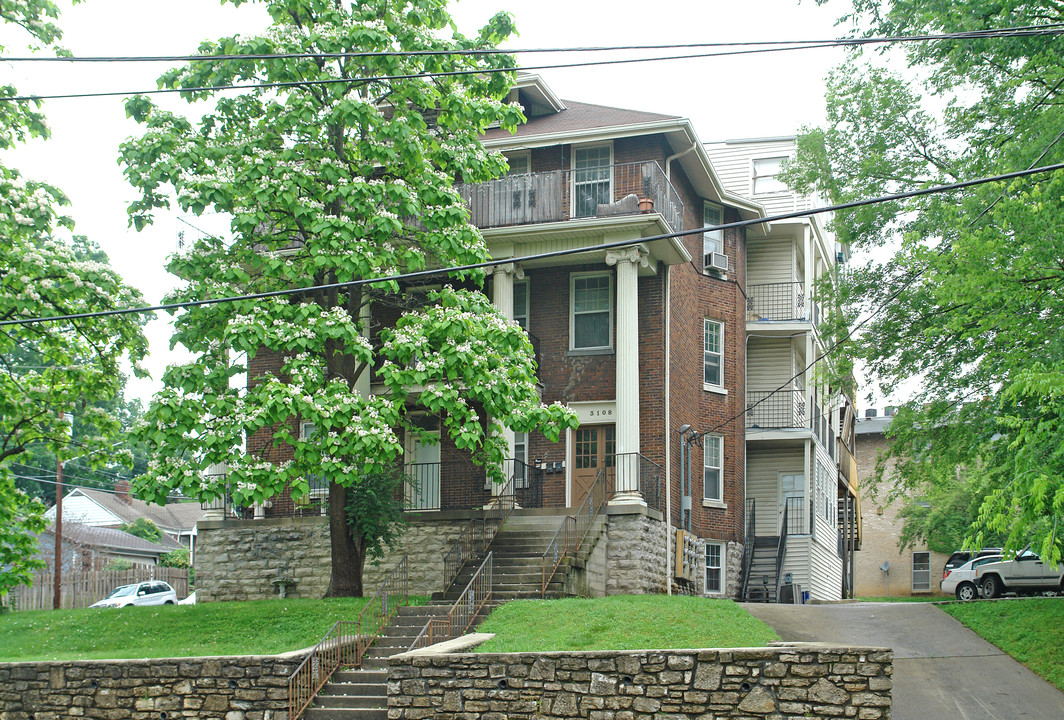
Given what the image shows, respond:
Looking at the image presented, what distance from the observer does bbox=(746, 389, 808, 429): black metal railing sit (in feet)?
95.8

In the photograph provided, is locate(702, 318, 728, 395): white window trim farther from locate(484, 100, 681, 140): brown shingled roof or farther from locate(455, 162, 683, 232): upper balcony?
locate(484, 100, 681, 140): brown shingled roof

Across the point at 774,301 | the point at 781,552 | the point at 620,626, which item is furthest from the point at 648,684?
the point at 774,301

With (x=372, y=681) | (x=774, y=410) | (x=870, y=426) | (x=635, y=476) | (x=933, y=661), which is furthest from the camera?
(x=870, y=426)

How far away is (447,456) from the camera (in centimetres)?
2516

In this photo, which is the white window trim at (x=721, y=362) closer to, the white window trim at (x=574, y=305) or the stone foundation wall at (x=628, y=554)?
the white window trim at (x=574, y=305)

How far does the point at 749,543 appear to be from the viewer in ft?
92.9

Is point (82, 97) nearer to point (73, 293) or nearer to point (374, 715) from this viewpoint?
point (73, 293)

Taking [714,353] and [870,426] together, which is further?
[870,426]

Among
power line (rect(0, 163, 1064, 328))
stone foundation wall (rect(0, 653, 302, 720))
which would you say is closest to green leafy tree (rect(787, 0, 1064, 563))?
power line (rect(0, 163, 1064, 328))

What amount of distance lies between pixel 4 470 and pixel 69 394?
177cm

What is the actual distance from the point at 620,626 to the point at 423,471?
10091mm

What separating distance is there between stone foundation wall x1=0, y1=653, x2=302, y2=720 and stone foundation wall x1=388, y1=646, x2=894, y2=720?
1.92m

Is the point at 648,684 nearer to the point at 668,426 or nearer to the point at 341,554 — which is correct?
the point at 341,554

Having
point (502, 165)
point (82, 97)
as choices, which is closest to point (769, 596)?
point (502, 165)
